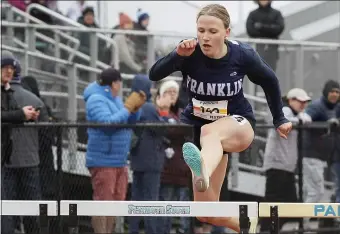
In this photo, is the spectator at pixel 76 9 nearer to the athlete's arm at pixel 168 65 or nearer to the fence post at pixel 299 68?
the fence post at pixel 299 68

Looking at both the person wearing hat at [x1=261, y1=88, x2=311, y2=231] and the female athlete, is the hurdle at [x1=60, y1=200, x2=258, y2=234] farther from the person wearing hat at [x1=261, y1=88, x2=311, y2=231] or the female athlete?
the person wearing hat at [x1=261, y1=88, x2=311, y2=231]

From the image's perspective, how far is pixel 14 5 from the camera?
42.7ft

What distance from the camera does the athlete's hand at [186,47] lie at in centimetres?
700

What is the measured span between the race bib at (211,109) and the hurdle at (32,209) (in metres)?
1.26

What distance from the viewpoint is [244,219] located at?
722 cm

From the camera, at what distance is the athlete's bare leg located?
6758mm

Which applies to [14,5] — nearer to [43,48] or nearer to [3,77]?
[43,48]

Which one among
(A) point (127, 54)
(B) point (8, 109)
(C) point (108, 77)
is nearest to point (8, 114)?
(B) point (8, 109)

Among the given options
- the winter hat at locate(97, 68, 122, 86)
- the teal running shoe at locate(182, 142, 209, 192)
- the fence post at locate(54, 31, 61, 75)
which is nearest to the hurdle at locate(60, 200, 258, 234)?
the teal running shoe at locate(182, 142, 209, 192)

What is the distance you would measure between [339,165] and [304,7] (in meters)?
4.66

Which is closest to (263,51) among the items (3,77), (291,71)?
(291,71)

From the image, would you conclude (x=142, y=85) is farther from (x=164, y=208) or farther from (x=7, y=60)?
(x=164, y=208)

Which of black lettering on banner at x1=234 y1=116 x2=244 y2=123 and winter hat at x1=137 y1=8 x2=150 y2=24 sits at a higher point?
winter hat at x1=137 y1=8 x2=150 y2=24

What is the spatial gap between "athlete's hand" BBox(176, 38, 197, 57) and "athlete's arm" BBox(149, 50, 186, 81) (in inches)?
3.1
